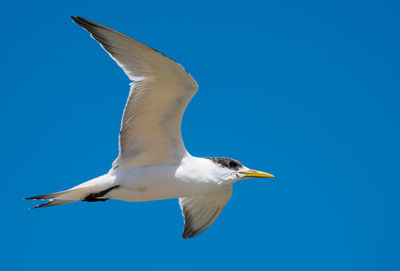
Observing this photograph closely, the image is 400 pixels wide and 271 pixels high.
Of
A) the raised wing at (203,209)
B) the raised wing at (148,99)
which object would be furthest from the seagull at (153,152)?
the raised wing at (203,209)

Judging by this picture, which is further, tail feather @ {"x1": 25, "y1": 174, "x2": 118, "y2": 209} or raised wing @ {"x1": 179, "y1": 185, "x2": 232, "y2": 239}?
raised wing @ {"x1": 179, "y1": 185, "x2": 232, "y2": 239}

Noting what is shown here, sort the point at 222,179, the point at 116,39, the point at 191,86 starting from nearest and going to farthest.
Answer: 1. the point at 116,39
2. the point at 191,86
3. the point at 222,179

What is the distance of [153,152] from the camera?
6.59m

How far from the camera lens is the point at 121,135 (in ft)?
21.2

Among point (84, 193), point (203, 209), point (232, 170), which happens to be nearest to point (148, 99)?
point (84, 193)

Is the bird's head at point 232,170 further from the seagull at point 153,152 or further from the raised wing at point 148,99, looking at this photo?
the raised wing at point 148,99

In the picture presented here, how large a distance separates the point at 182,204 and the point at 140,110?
83.4 inches

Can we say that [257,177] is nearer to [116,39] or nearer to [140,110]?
[140,110]

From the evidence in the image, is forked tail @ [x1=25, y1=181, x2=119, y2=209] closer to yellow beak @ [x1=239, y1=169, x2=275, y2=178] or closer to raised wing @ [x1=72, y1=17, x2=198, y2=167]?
raised wing @ [x1=72, y1=17, x2=198, y2=167]

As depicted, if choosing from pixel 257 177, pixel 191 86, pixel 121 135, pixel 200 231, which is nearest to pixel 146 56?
pixel 191 86

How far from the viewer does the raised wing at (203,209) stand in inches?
299

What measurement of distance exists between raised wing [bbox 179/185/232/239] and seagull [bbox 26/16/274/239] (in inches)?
35.4

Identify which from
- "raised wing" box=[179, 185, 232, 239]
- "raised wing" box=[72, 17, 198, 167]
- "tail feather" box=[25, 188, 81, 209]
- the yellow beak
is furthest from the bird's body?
"raised wing" box=[179, 185, 232, 239]

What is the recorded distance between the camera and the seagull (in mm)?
5941
